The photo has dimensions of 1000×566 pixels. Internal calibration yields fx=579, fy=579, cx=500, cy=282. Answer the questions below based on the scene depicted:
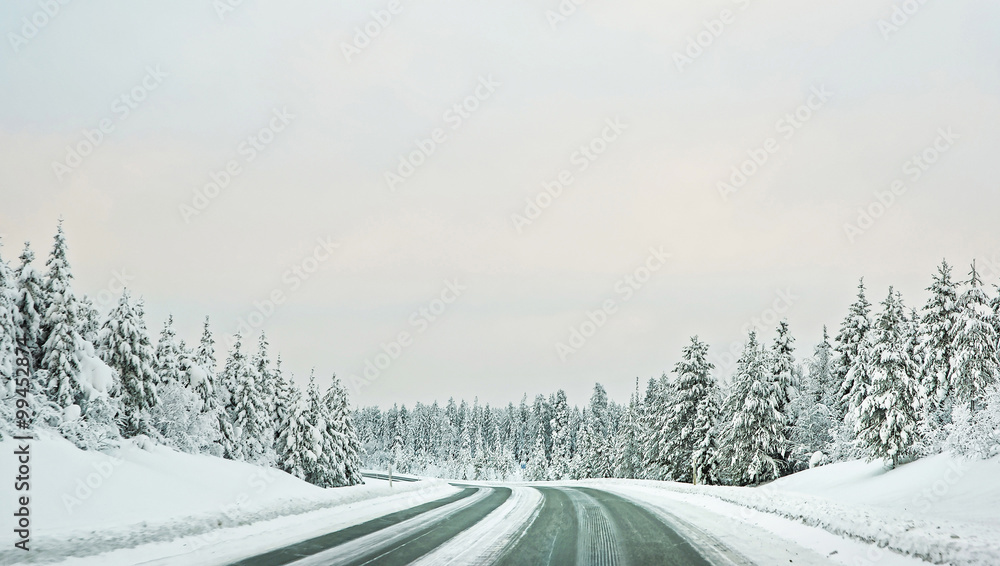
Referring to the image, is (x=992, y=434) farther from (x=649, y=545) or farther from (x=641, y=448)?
(x=641, y=448)

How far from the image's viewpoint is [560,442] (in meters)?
96.1

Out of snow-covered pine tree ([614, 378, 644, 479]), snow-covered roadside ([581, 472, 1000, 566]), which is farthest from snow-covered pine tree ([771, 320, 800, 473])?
snow-covered roadside ([581, 472, 1000, 566])

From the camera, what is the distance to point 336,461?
175 feet

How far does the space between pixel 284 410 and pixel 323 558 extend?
150 ft

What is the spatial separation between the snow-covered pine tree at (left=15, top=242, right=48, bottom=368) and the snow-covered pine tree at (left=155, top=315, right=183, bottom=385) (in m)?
11.2

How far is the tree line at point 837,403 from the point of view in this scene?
31.3 m

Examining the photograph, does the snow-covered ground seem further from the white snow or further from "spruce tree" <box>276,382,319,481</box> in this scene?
"spruce tree" <box>276,382,319,481</box>

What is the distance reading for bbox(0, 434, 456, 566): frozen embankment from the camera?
30.7ft

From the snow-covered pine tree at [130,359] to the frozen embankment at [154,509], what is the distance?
1226 centimetres

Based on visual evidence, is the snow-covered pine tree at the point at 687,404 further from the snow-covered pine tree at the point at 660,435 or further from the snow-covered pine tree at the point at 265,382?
the snow-covered pine tree at the point at 265,382

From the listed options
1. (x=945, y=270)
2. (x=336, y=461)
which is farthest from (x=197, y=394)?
(x=945, y=270)

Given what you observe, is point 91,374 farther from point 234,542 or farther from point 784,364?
point 784,364

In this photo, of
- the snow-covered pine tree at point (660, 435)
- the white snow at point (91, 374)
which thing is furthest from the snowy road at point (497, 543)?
the snow-covered pine tree at point (660, 435)

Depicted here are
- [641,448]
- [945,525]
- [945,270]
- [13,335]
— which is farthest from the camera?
[641,448]
